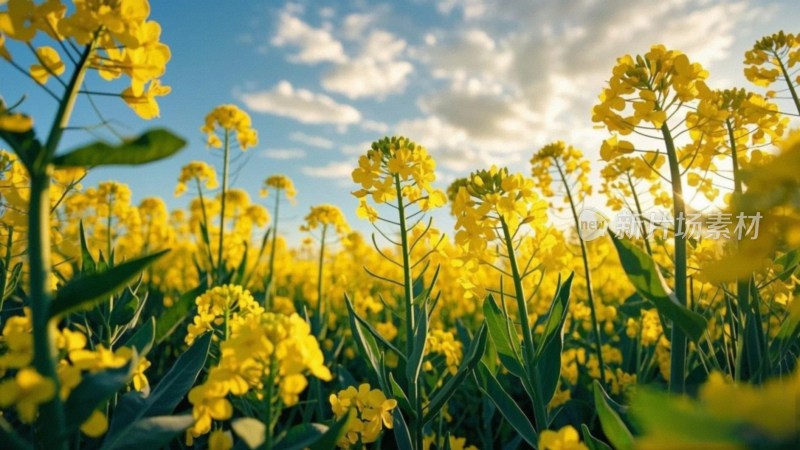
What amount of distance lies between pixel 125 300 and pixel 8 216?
0.69 m

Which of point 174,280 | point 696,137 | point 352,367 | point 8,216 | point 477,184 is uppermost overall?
point 696,137

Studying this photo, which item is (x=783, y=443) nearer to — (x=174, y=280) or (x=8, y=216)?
(x=8, y=216)

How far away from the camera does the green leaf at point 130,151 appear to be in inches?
40.4

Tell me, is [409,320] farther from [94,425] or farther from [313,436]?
[94,425]

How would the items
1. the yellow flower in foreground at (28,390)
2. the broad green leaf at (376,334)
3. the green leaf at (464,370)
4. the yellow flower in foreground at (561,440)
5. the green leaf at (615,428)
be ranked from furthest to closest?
the broad green leaf at (376,334), the green leaf at (464,370), the green leaf at (615,428), the yellow flower in foreground at (561,440), the yellow flower in foreground at (28,390)

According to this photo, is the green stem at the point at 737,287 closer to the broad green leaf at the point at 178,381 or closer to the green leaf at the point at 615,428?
the green leaf at the point at 615,428

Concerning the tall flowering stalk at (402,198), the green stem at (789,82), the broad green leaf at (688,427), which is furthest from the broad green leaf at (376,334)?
the green stem at (789,82)

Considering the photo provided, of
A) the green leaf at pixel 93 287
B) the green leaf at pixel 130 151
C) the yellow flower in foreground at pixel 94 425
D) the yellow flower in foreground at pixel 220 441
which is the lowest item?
the yellow flower in foreground at pixel 220 441

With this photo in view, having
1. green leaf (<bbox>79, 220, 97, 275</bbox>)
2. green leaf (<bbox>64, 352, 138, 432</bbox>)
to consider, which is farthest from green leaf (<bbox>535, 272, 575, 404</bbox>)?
green leaf (<bbox>79, 220, 97, 275</bbox>)

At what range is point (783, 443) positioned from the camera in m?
0.60

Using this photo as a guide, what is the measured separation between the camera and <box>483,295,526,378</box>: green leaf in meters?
2.13

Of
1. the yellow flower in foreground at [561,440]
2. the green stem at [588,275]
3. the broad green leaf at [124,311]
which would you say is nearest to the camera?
the yellow flower in foreground at [561,440]

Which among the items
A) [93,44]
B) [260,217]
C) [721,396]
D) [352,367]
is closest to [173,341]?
[352,367]

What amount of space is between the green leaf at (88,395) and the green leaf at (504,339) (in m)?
1.38
